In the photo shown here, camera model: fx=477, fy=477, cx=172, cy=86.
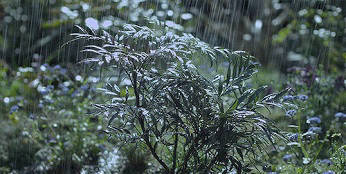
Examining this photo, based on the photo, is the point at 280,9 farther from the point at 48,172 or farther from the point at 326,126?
the point at 48,172

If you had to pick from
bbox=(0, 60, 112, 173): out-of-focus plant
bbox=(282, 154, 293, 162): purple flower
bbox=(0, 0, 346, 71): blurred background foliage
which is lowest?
bbox=(0, 60, 112, 173): out-of-focus plant

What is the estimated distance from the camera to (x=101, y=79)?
421cm

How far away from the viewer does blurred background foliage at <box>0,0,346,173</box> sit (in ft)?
12.8

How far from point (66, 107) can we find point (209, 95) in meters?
2.37

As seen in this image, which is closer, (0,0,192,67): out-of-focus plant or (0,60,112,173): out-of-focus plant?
(0,60,112,173): out-of-focus plant

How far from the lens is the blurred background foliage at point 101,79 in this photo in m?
3.90

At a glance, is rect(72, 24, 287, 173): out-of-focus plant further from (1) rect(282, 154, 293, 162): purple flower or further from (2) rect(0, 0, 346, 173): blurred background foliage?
(1) rect(282, 154, 293, 162): purple flower

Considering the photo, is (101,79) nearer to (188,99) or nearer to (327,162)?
(188,99)

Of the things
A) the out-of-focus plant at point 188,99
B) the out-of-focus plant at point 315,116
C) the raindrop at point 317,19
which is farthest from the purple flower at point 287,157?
the raindrop at point 317,19

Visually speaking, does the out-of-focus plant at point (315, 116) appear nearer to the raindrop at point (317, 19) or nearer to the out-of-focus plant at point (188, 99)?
the raindrop at point (317, 19)

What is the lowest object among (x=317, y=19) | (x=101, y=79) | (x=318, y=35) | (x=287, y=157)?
(x=287, y=157)

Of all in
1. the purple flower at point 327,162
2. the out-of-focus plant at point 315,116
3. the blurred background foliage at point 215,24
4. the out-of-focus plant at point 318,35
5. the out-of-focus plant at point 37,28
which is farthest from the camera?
the out-of-focus plant at point 37,28

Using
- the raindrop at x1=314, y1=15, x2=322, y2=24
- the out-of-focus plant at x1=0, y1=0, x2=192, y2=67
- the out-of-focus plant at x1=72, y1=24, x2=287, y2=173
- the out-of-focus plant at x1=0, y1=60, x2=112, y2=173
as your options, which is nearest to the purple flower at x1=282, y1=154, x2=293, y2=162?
the out-of-focus plant at x1=72, y1=24, x2=287, y2=173

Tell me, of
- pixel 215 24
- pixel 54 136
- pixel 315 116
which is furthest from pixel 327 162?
pixel 215 24
